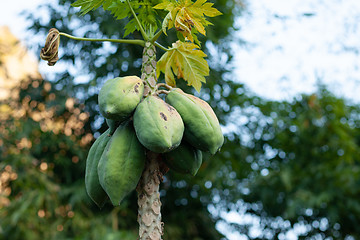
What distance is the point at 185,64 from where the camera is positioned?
1.07 metres

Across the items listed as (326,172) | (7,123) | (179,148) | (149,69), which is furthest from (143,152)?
(326,172)

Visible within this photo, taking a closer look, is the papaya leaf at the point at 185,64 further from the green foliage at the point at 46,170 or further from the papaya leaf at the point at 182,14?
the green foliage at the point at 46,170

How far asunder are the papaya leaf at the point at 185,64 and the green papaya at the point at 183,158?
0.20m

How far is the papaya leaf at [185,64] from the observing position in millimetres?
1043

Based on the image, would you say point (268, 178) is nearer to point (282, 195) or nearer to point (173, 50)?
point (282, 195)

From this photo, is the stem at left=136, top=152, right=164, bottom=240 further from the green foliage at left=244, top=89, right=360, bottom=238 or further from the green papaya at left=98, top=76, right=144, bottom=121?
the green foliage at left=244, top=89, right=360, bottom=238

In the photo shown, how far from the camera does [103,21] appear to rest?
3.39m

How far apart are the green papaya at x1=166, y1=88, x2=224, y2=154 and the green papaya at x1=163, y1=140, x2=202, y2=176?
25 mm

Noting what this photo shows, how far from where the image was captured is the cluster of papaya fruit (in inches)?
32.5

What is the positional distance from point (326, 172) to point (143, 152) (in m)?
3.39

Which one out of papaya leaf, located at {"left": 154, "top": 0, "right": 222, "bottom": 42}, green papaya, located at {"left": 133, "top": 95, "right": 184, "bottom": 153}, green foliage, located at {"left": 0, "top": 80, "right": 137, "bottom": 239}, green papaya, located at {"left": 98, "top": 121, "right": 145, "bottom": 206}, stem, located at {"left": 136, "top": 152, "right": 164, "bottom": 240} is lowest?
green foliage, located at {"left": 0, "top": 80, "right": 137, "bottom": 239}

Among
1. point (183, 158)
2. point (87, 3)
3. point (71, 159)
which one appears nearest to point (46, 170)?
point (71, 159)

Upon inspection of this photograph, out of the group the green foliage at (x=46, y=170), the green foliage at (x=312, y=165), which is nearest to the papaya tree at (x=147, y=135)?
the green foliage at (x=46, y=170)

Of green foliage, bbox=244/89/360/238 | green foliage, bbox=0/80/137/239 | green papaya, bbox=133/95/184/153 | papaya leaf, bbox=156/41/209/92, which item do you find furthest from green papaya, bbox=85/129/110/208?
green foliage, bbox=244/89/360/238
